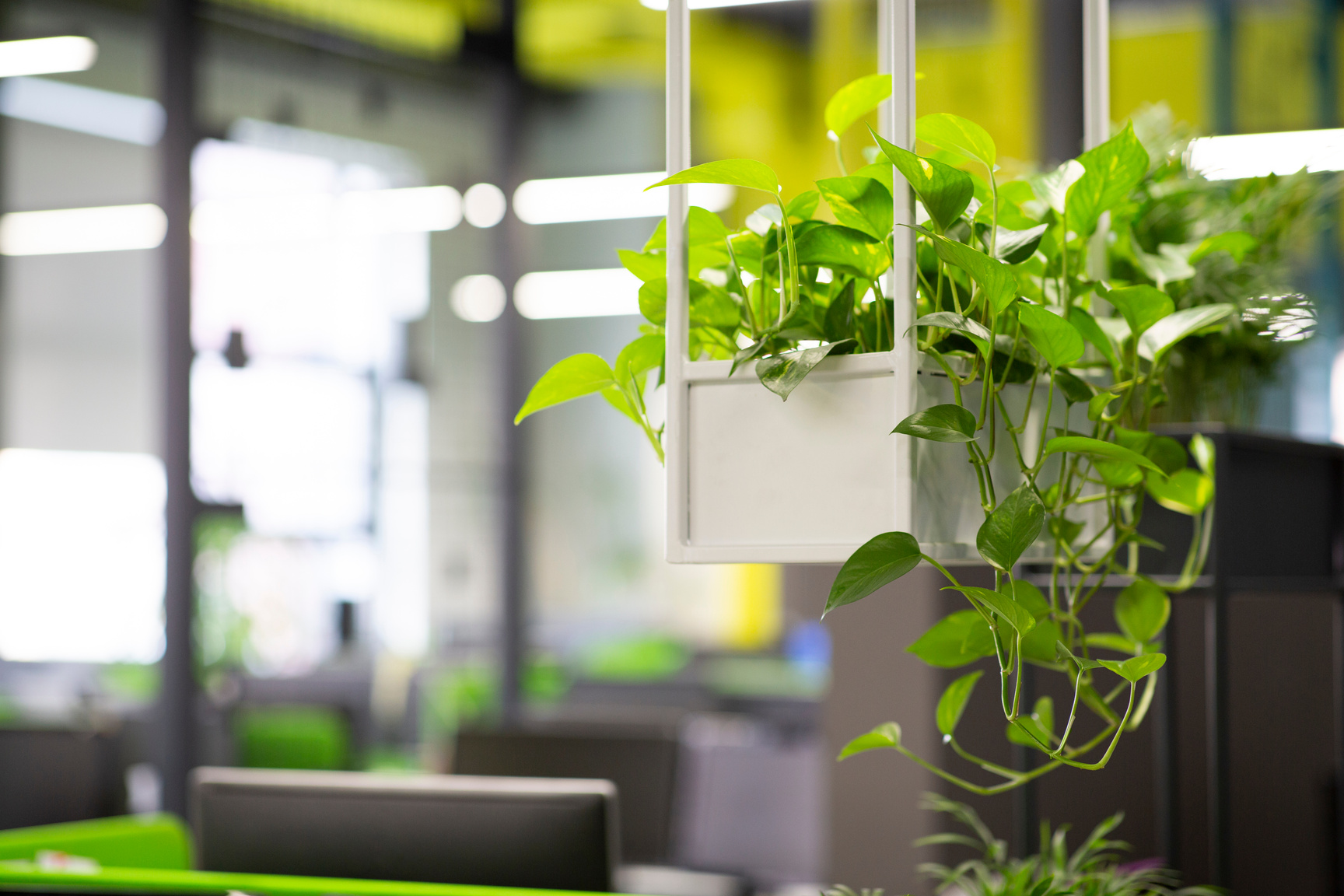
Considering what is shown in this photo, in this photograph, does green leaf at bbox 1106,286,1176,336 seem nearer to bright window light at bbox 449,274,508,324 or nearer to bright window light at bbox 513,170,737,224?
bright window light at bbox 513,170,737,224

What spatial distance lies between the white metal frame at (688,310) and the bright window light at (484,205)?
503 centimetres

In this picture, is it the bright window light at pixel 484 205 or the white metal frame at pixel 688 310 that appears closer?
the white metal frame at pixel 688 310

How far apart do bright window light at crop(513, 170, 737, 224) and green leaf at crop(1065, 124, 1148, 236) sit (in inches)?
192

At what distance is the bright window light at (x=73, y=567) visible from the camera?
17.5ft

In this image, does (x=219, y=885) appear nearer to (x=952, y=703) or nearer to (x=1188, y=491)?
(x=952, y=703)

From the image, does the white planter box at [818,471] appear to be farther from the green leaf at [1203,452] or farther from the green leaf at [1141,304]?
the green leaf at [1203,452]

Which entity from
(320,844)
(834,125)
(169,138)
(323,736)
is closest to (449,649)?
(323,736)

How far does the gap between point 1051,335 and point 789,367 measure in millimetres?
190

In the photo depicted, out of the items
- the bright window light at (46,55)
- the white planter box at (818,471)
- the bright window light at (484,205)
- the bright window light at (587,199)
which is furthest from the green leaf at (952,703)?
the bright window light at (484,205)

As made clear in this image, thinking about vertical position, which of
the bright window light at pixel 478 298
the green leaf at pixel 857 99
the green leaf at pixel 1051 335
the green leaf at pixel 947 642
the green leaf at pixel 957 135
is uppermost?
the bright window light at pixel 478 298

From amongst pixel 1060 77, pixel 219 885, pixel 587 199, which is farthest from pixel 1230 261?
pixel 587 199

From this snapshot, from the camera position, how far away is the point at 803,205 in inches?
42.3

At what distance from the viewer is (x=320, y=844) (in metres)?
1.50

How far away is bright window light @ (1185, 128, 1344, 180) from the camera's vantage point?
5.12 ft
